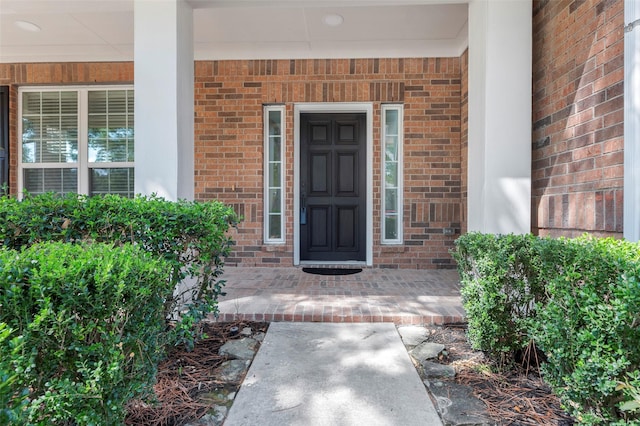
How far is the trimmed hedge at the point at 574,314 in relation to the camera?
129cm

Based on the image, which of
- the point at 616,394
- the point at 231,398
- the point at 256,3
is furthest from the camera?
the point at 256,3

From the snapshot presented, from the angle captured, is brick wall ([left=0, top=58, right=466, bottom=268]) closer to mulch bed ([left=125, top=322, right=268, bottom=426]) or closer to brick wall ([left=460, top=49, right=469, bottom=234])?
brick wall ([left=460, top=49, right=469, bottom=234])

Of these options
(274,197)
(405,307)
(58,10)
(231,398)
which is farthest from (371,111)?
(231,398)

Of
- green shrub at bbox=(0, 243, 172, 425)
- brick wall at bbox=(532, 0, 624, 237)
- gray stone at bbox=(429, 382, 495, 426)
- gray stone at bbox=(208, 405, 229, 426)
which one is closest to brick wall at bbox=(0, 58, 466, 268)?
brick wall at bbox=(532, 0, 624, 237)

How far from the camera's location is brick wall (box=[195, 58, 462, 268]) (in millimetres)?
4863

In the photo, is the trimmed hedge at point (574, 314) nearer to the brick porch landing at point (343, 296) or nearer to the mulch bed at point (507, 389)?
the mulch bed at point (507, 389)

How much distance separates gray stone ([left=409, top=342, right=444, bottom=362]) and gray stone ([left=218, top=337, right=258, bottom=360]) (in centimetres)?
103

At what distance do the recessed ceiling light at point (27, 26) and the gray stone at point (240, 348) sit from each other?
452cm

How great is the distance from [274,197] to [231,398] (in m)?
3.41

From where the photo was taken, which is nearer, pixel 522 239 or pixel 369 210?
pixel 522 239

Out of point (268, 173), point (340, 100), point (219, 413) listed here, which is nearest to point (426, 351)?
point (219, 413)

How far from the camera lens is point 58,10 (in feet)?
11.6

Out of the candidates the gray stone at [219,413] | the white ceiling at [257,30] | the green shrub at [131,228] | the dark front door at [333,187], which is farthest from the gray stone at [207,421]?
the dark front door at [333,187]

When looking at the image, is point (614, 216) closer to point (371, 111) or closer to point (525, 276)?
point (525, 276)
